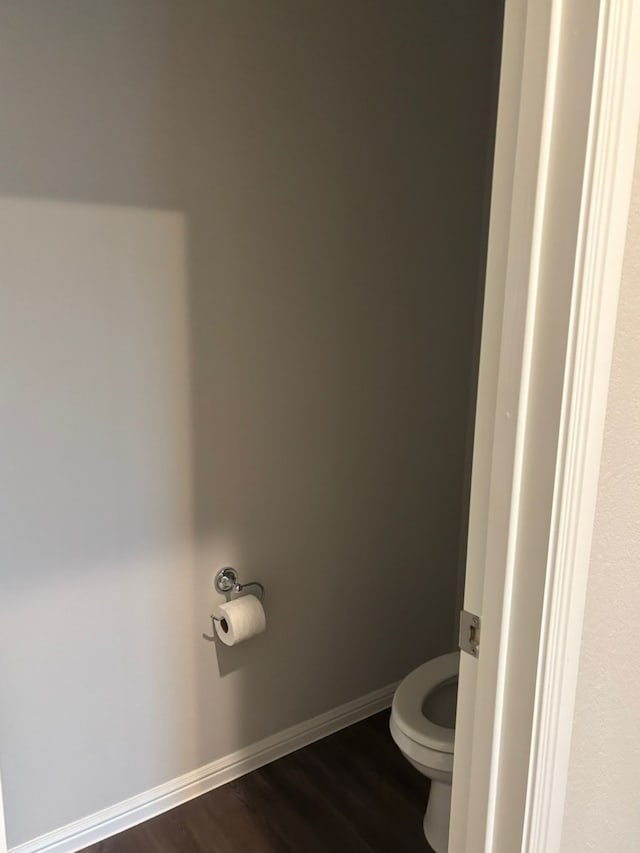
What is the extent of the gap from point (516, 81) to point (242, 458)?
4.36 ft

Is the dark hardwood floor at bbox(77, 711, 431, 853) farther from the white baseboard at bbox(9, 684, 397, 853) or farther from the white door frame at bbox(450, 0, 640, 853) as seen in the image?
the white door frame at bbox(450, 0, 640, 853)

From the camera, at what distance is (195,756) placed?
2074mm

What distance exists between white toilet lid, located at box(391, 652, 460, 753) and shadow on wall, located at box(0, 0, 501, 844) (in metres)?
0.36

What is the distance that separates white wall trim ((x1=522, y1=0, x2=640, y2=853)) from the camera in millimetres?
754

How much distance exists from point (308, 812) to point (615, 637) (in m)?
1.37

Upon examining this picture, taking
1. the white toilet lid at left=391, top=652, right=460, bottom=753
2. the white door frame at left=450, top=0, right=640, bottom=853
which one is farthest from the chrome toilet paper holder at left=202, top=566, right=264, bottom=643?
the white door frame at left=450, top=0, right=640, bottom=853

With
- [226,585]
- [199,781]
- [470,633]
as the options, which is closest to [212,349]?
[226,585]

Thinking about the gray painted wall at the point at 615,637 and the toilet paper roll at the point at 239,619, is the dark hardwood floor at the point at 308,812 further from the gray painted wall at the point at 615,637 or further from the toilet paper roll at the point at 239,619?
the gray painted wall at the point at 615,637

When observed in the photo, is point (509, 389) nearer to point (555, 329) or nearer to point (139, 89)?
point (555, 329)

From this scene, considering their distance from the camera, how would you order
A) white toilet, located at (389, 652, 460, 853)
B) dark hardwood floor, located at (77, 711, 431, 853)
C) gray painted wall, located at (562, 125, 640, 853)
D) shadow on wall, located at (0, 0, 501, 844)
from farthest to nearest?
dark hardwood floor, located at (77, 711, 431, 853) < white toilet, located at (389, 652, 460, 853) < shadow on wall, located at (0, 0, 501, 844) < gray painted wall, located at (562, 125, 640, 853)

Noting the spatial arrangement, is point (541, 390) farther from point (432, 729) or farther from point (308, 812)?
point (308, 812)

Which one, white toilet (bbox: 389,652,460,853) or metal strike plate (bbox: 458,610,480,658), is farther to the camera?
white toilet (bbox: 389,652,460,853)

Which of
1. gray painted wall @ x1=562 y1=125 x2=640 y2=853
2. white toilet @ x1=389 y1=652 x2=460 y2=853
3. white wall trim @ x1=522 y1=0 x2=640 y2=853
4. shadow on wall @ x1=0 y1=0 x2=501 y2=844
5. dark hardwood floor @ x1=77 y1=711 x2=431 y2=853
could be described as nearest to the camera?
white wall trim @ x1=522 y1=0 x2=640 y2=853

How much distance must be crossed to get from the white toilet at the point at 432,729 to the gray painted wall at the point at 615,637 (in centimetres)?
63
